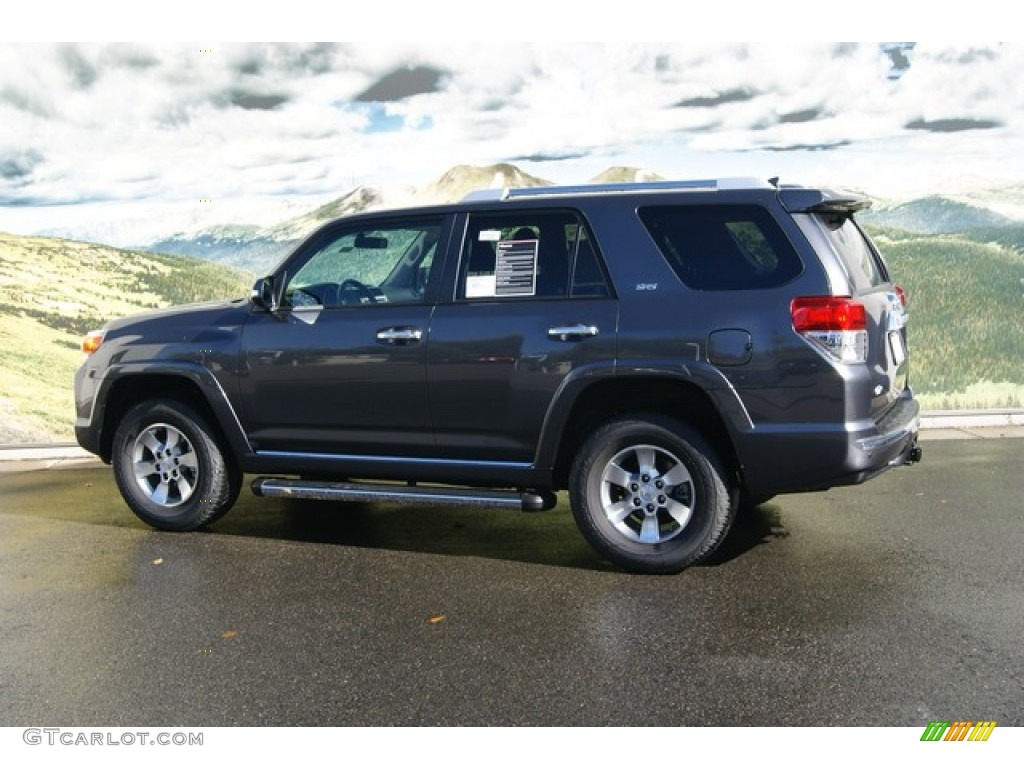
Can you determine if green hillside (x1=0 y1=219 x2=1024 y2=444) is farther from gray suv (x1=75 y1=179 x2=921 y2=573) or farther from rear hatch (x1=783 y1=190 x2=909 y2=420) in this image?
rear hatch (x1=783 y1=190 x2=909 y2=420)

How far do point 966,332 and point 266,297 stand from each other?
7.23 meters

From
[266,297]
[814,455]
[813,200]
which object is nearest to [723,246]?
[813,200]

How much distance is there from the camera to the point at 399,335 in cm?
638

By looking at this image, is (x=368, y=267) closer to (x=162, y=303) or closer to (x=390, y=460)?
(x=390, y=460)

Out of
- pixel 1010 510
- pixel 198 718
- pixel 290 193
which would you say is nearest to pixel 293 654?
pixel 198 718

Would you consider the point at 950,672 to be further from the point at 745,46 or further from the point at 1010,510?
the point at 745,46

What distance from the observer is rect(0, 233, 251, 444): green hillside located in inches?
426

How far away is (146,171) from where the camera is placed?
1130 cm

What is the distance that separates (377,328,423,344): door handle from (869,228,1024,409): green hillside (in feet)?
20.8

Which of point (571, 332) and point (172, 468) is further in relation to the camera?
point (172, 468)

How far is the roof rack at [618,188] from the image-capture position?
600 centimetres

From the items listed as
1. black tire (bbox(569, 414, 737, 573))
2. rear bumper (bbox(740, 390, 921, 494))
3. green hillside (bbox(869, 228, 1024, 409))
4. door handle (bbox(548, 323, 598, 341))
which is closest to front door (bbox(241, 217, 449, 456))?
door handle (bbox(548, 323, 598, 341))

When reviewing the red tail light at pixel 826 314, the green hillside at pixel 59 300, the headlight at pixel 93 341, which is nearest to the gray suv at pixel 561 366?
the red tail light at pixel 826 314

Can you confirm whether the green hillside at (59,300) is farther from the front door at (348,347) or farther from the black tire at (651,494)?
the black tire at (651,494)
